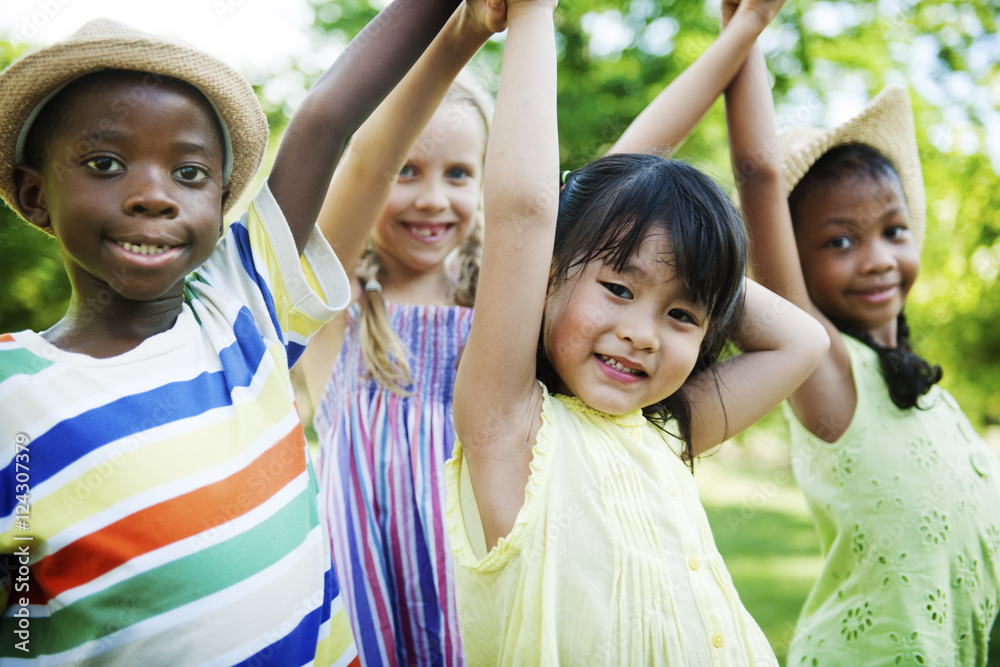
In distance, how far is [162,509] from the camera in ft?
4.17

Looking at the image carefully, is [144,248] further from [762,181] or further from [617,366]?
[762,181]

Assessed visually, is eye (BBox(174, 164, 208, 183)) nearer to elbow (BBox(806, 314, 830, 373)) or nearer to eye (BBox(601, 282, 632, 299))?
eye (BBox(601, 282, 632, 299))

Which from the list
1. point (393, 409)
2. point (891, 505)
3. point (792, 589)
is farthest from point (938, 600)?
point (792, 589)

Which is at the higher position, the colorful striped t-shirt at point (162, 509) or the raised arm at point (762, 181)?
the raised arm at point (762, 181)

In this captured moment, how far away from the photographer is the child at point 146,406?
1228mm

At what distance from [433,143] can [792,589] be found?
539 cm

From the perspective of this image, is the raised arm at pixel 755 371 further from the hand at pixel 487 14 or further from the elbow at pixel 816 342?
the hand at pixel 487 14

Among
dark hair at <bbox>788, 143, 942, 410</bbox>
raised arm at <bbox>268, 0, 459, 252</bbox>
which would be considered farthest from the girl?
dark hair at <bbox>788, 143, 942, 410</bbox>

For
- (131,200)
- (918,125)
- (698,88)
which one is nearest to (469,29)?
(698,88)

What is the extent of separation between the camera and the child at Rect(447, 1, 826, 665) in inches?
55.8

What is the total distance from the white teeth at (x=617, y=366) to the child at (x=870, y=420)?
2.87 feet

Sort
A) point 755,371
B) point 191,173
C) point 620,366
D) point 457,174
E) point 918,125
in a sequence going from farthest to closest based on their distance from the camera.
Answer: point 918,125 < point 457,174 < point 755,371 < point 620,366 < point 191,173

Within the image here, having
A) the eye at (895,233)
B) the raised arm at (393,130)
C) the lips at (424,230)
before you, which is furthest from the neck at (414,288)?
the eye at (895,233)

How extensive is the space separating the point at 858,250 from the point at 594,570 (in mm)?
1564
